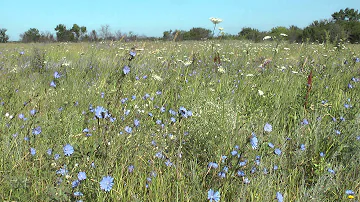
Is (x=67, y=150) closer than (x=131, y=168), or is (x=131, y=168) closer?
(x=67, y=150)

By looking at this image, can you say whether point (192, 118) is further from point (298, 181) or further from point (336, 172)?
point (336, 172)

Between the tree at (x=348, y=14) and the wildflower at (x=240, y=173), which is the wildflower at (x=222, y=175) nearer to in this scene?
the wildflower at (x=240, y=173)

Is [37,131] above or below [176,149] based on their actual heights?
above

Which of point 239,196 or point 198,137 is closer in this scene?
point 239,196

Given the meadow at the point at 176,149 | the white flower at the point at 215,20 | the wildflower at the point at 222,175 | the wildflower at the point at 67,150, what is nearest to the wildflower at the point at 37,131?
the meadow at the point at 176,149

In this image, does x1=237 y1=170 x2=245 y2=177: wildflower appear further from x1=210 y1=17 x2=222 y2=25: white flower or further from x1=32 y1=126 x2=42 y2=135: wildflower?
x1=210 y1=17 x2=222 y2=25: white flower

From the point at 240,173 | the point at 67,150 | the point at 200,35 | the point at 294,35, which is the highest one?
the point at 294,35

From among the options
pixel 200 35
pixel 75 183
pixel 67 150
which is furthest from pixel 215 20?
pixel 200 35

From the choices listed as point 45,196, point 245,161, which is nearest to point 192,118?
point 245,161

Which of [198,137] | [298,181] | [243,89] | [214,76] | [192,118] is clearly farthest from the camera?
[214,76]

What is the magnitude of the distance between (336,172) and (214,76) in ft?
7.52

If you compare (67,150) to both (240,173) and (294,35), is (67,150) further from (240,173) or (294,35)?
(294,35)

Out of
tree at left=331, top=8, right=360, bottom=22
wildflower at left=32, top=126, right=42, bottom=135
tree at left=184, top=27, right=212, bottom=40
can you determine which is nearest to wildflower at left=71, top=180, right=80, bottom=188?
wildflower at left=32, top=126, right=42, bottom=135

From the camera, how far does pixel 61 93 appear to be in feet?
10.4
